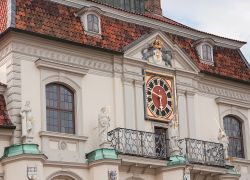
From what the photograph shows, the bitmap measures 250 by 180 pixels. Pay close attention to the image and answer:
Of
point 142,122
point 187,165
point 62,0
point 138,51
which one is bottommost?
point 187,165

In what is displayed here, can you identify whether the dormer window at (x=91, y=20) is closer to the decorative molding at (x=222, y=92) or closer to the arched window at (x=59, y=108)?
the arched window at (x=59, y=108)

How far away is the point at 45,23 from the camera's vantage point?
103 feet

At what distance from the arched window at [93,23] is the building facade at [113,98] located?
57 millimetres

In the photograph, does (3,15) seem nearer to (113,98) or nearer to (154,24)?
(113,98)

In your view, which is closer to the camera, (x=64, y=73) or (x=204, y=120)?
(x=64, y=73)

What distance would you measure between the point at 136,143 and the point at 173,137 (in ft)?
6.25

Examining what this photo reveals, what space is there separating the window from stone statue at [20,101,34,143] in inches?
451

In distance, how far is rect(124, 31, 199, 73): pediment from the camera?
3369 centimetres

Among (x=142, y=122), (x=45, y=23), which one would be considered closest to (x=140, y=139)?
(x=142, y=122)

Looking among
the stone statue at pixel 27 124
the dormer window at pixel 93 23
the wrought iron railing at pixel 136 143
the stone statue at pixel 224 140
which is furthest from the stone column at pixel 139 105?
the stone statue at pixel 27 124

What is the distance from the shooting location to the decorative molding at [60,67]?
3048 cm

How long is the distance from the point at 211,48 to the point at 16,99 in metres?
12.1

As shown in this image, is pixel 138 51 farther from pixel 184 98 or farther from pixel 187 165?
pixel 187 165

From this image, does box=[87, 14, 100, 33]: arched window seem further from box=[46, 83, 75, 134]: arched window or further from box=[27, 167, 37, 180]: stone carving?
box=[27, 167, 37, 180]: stone carving
